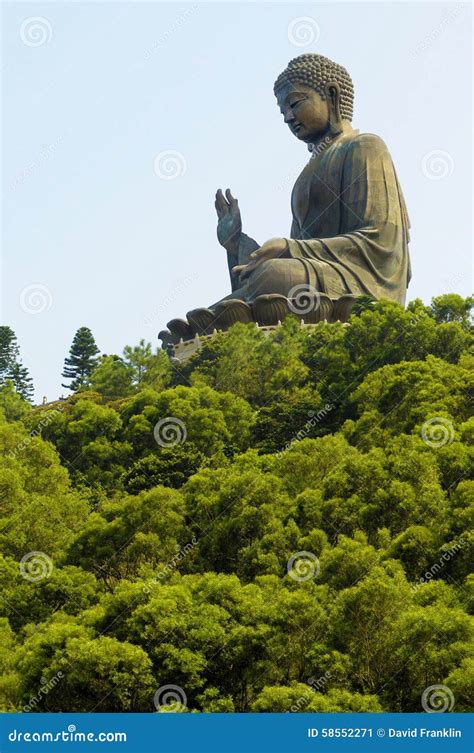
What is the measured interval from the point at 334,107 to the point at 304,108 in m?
0.70

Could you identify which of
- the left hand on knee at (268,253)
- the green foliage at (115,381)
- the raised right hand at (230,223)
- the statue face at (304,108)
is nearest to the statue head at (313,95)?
the statue face at (304,108)

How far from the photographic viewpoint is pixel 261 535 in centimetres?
1819

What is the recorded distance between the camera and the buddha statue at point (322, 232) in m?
31.1

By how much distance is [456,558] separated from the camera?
16.5 m

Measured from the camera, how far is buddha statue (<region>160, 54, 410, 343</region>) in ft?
102

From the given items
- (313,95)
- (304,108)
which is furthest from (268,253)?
(313,95)

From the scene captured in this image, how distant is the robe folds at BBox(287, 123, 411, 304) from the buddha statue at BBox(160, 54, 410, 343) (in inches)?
0.8

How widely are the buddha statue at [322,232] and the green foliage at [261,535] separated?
4093 millimetres

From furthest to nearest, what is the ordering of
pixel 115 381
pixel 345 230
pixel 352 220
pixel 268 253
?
1. pixel 345 230
2. pixel 352 220
3. pixel 268 253
4. pixel 115 381

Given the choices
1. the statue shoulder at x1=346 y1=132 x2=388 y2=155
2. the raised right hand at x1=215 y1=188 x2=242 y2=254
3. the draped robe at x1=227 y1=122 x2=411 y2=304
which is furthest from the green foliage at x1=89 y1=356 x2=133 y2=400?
the statue shoulder at x1=346 y1=132 x2=388 y2=155

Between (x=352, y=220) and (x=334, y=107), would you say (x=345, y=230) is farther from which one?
(x=334, y=107)

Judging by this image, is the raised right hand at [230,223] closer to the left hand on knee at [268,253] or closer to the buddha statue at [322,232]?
the buddha statue at [322,232]
